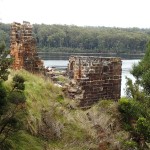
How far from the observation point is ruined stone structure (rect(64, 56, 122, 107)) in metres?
16.7

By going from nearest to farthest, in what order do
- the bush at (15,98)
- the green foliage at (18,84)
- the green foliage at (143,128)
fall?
the bush at (15,98) → the green foliage at (18,84) → the green foliage at (143,128)

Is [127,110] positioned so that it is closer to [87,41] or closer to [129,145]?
[129,145]

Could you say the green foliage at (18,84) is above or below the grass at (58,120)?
above

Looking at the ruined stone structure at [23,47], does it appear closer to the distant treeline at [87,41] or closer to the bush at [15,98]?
the bush at [15,98]

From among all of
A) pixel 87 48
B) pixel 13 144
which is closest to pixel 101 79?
pixel 13 144

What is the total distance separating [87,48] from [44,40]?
471 inches

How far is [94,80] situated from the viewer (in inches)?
676

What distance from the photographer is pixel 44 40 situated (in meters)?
79.2

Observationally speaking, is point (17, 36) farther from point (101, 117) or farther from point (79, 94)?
point (101, 117)

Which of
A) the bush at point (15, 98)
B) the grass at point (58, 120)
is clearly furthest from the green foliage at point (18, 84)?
the grass at point (58, 120)

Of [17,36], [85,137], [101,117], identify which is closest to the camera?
[85,137]

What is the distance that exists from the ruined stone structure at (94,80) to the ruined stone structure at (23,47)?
7.53 ft

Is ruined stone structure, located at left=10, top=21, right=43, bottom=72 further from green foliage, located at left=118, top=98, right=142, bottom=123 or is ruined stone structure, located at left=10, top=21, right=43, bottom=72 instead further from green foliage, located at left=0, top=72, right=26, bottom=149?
green foliage, located at left=0, top=72, right=26, bottom=149

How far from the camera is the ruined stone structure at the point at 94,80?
1669 cm
